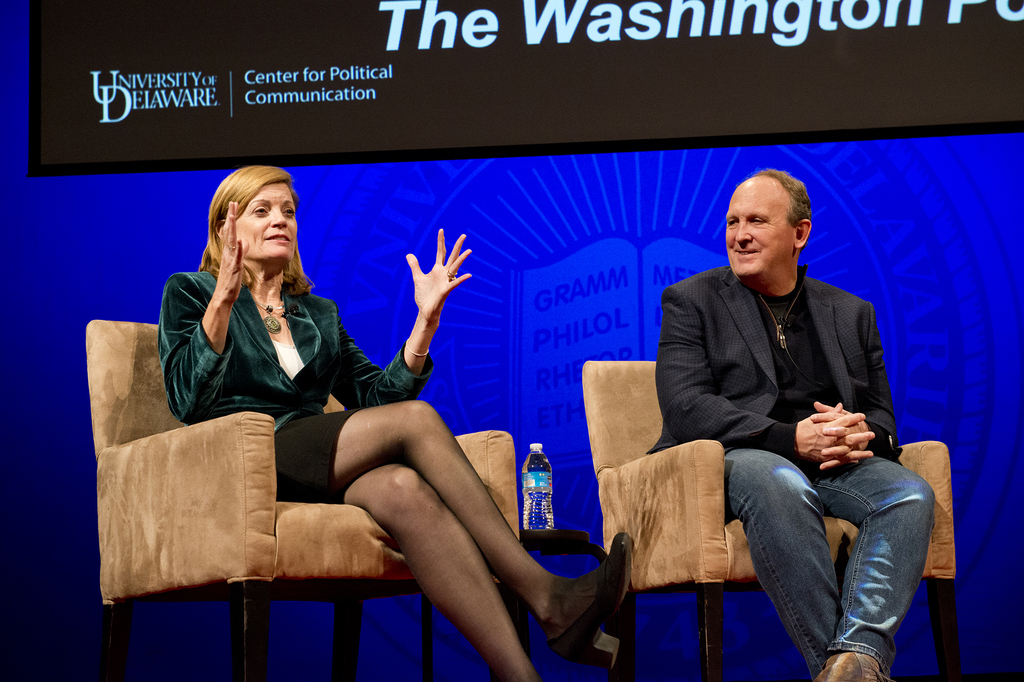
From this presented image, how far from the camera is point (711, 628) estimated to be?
6.61 feet

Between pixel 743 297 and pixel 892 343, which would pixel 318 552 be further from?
pixel 892 343

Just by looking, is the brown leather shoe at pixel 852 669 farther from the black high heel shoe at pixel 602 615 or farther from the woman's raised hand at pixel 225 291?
the woman's raised hand at pixel 225 291

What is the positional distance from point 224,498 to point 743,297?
4.19ft

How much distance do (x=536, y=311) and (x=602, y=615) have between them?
1749 mm

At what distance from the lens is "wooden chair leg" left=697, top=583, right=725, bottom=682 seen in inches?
78.7

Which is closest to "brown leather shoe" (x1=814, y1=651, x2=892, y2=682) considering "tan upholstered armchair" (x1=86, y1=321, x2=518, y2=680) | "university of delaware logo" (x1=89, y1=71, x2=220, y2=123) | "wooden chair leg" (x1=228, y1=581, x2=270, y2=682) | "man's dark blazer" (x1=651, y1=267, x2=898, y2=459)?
"man's dark blazer" (x1=651, y1=267, x2=898, y2=459)

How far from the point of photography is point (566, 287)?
133 inches

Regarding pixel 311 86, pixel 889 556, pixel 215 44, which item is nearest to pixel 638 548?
pixel 889 556

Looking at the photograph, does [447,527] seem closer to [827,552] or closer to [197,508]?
[197,508]

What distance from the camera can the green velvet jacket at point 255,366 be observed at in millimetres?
2061

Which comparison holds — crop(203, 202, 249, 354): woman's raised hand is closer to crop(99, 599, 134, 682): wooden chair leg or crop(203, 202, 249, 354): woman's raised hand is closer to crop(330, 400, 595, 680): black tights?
crop(330, 400, 595, 680): black tights

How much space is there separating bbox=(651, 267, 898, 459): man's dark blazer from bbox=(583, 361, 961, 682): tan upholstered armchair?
0.40 feet

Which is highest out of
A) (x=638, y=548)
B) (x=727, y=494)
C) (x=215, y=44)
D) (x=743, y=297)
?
(x=215, y=44)

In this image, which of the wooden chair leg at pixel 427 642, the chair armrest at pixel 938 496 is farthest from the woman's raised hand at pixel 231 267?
the chair armrest at pixel 938 496
